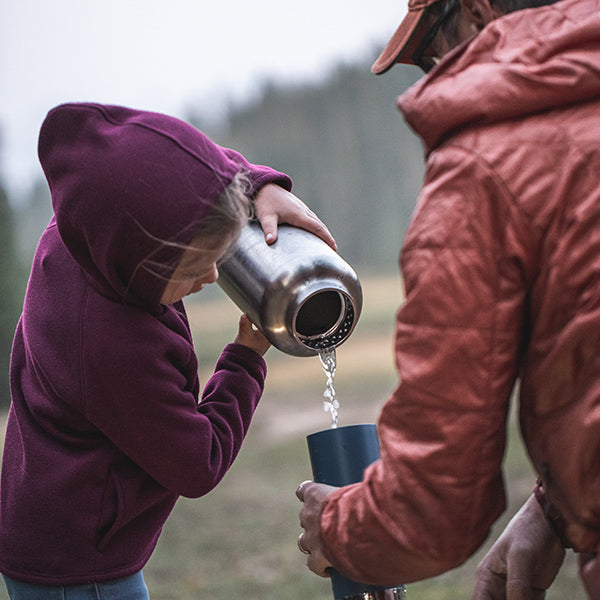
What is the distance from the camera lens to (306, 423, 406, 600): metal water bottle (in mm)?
1075

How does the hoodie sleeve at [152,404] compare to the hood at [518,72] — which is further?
the hoodie sleeve at [152,404]

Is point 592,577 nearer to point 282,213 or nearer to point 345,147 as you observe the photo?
point 282,213

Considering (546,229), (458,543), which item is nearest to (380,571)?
(458,543)

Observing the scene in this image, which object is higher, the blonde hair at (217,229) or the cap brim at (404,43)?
the cap brim at (404,43)

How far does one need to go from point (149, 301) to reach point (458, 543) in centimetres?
49

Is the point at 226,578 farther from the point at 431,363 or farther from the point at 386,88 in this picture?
the point at 386,88

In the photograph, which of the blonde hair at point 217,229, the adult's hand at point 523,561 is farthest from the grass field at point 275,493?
the blonde hair at point 217,229

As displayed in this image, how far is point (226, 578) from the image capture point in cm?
405

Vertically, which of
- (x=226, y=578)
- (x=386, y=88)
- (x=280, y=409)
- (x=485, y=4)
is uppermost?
(x=485, y=4)

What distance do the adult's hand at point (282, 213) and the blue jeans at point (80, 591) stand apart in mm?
550

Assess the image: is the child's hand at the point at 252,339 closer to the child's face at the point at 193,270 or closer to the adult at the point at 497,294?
the child's face at the point at 193,270

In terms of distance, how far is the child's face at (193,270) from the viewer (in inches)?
41.1

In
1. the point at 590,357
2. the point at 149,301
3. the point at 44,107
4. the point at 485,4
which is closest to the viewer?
the point at 590,357

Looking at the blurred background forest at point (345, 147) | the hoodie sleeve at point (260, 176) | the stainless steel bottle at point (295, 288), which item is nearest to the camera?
the stainless steel bottle at point (295, 288)
